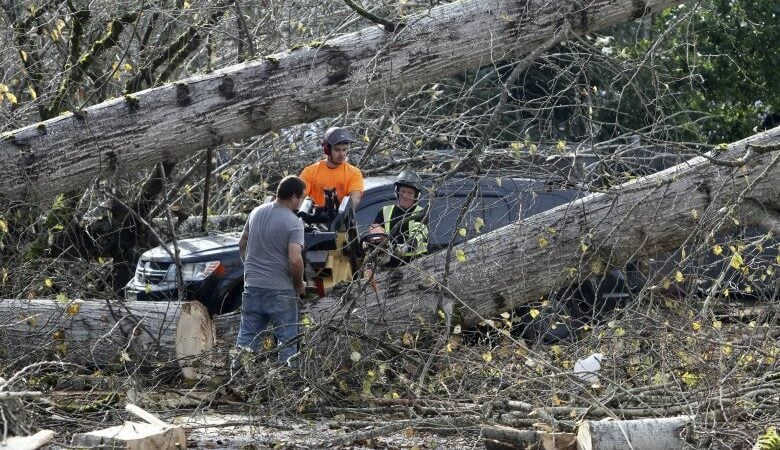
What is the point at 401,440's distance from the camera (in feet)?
23.7

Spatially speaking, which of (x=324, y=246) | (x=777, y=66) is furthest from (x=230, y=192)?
(x=777, y=66)

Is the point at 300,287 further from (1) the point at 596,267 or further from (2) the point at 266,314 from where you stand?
(1) the point at 596,267

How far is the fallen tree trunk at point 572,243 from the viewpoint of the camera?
816 cm

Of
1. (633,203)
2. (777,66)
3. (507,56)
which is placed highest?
(507,56)

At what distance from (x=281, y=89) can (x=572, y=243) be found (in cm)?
237

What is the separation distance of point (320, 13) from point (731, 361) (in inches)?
264

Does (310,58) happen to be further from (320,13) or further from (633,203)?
(320,13)

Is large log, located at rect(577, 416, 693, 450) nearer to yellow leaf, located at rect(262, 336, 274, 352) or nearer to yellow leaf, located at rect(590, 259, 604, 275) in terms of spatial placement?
yellow leaf, located at rect(590, 259, 604, 275)

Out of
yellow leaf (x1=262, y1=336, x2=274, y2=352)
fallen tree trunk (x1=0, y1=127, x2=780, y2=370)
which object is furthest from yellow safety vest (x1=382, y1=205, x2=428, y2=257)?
yellow leaf (x1=262, y1=336, x2=274, y2=352)

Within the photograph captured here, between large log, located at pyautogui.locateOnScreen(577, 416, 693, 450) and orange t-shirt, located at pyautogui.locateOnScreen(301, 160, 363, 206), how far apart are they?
3.87 meters

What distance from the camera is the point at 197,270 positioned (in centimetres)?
993

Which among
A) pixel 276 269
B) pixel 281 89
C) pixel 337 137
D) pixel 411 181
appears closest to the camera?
pixel 281 89

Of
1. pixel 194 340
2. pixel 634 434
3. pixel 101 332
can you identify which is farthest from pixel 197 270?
pixel 634 434

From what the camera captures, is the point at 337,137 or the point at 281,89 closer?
the point at 281,89
